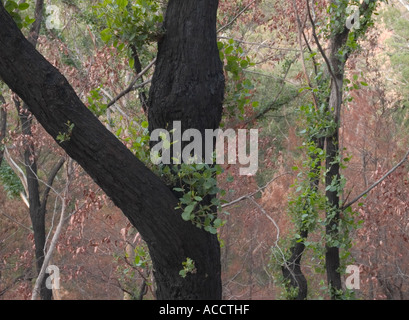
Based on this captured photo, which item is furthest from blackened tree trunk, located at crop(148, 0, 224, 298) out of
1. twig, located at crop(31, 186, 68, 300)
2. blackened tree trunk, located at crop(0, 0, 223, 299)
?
twig, located at crop(31, 186, 68, 300)

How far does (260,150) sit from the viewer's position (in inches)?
659

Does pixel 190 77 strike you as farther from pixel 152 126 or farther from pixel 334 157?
pixel 334 157

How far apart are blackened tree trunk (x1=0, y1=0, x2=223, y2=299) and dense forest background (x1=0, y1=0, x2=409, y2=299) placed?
0.39 ft

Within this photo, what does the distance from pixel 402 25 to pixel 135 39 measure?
16.8 meters

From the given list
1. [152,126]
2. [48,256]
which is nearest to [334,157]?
[152,126]

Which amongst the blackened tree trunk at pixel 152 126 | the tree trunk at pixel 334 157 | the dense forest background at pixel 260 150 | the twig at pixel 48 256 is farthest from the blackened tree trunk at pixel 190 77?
the twig at pixel 48 256

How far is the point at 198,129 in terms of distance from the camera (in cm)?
350

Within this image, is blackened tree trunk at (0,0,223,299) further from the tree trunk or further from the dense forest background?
the tree trunk

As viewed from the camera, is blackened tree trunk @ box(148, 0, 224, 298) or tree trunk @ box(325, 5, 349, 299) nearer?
blackened tree trunk @ box(148, 0, 224, 298)

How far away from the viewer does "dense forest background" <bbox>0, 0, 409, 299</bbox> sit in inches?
197
